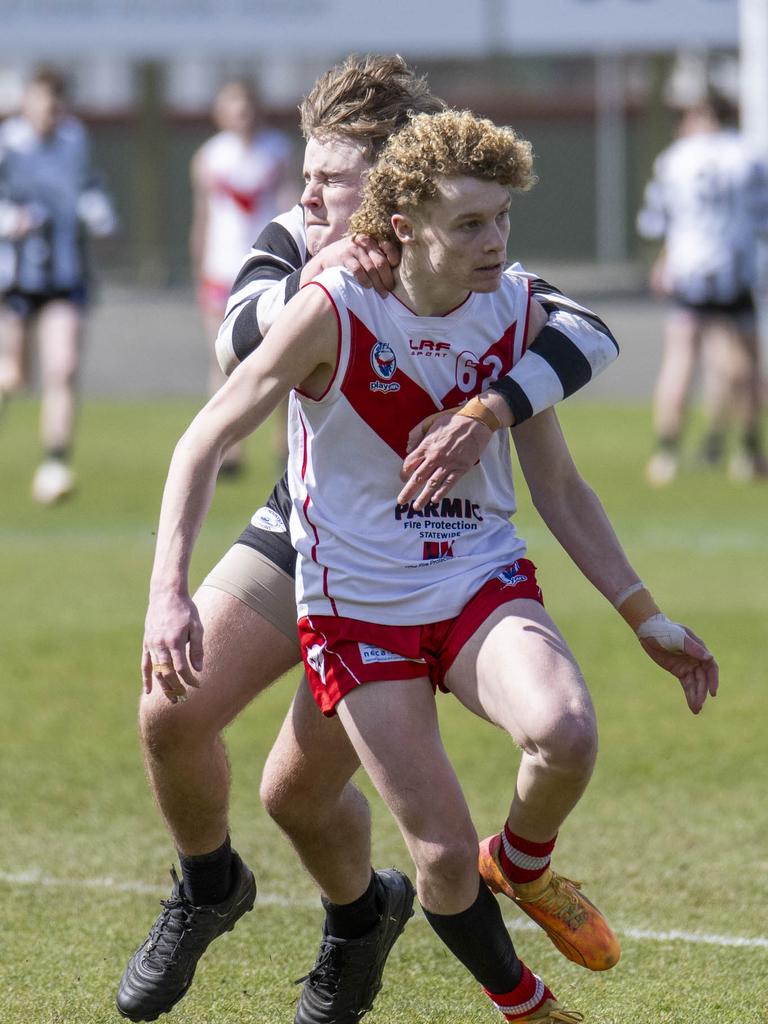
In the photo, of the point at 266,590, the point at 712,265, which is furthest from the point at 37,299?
the point at 266,590

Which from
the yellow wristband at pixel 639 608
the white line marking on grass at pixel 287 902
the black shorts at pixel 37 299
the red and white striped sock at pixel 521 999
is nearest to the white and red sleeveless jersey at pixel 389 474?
the yellow wristband at pixel 639 608

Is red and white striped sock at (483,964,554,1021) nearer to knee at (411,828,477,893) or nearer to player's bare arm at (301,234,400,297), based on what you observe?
knee at (411,828,477,893)

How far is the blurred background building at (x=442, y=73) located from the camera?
21.3 m

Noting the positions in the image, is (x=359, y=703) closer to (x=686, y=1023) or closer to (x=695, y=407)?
(x=686, y=1023)

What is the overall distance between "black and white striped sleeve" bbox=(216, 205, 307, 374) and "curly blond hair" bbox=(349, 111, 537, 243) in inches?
12.4

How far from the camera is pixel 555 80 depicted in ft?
178

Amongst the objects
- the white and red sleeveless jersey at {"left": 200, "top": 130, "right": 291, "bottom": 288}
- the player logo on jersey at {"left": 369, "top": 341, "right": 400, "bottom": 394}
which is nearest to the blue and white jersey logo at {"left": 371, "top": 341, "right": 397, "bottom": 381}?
the player logo on jersey at {"left": 369, "top": 341, "right": 400, "bottom": 394}

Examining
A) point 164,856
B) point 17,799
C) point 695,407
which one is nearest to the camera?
point 164,856

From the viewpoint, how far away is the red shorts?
377 cm

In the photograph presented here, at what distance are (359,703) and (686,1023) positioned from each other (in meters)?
1.09

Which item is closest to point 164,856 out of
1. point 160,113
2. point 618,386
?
point 618,386

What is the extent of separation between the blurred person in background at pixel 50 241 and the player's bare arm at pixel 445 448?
825 centimetres

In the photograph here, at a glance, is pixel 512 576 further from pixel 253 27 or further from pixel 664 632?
pixel 253 27

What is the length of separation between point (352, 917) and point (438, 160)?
1.74m
